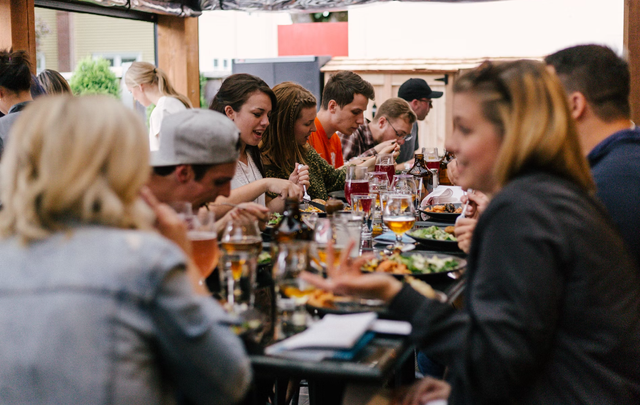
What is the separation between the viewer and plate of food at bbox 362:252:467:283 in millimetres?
1803

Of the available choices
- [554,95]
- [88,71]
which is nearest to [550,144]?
[554,95]

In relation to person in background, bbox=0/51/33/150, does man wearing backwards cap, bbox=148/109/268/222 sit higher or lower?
lower

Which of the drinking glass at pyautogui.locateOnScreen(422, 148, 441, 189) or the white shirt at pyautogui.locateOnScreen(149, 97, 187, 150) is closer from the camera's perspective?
the drinking glass at pyautogui.locateOnScreen(422, 148, 441, 189)

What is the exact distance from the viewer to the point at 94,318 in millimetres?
957

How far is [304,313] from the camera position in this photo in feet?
4.83

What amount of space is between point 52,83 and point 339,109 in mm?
2098

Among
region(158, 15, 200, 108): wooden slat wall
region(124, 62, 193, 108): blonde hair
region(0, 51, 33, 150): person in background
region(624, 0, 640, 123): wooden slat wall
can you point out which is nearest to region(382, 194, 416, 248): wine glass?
region(0, 51, 33, 150): person in background

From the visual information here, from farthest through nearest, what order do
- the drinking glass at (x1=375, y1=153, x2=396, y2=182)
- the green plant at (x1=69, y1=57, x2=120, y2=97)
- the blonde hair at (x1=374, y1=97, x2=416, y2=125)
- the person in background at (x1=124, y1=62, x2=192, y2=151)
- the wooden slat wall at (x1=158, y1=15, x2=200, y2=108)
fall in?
the green plant at (x1=69, y1=57, x2=120, y2=97), the wooden slat wall at (x1=158, y1=15, x2=200, y2=108), the blonde hair at (x1=374, y1=97, x2=416, y2=125), the person in background at (x1=124, y1=62, x2=192, y2=151), the drinking glass at (x1=375, y1=153, x2=396, y2=182)

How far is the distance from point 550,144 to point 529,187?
0.10 meters

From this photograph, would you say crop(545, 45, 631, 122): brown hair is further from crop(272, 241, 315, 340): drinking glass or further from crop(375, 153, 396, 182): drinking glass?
crop(375, 153, 396, 182): drinking glass

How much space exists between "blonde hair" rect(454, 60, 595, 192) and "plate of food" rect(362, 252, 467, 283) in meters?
0.57

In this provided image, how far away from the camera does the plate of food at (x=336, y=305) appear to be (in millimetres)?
1484

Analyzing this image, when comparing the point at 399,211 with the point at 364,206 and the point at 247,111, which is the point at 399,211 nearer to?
the point at 364,206

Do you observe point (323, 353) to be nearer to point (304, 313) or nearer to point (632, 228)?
point (304, 313)
